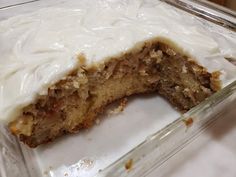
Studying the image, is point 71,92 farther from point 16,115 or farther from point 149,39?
point 149,39

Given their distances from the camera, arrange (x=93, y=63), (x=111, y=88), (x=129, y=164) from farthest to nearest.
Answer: (x=111, y=88) < (x=93, y=63) < (x=129, y=164)

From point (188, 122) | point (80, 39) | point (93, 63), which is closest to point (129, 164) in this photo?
point (188, 122)

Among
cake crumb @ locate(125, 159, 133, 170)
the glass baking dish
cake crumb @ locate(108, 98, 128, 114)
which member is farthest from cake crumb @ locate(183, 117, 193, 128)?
cake crumb @ locate(108, 98, 128, 114)

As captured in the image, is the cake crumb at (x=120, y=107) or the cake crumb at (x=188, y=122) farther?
the cake crumb at (x=120, y=107)

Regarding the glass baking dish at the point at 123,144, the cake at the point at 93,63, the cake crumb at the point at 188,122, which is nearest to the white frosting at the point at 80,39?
the cake at the point at 93,63

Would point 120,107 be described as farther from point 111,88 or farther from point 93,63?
point 93,63

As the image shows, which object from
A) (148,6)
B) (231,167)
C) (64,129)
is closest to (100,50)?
(64,129)

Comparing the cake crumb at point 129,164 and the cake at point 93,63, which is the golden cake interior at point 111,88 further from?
the cake crumb at point 129,164
